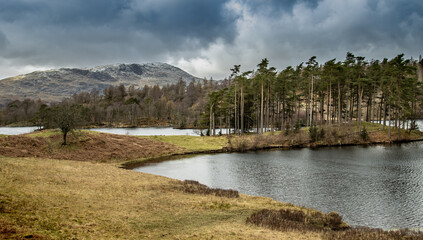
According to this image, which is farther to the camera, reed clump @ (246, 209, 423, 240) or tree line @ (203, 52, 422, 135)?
tree line @ (203, 52, 422, 135)

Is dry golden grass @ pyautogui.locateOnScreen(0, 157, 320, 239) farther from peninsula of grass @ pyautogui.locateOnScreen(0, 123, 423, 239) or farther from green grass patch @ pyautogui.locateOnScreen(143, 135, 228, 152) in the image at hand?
green grass patch @ pyautogui.locateOnScreen(143, 135, 228, 152)

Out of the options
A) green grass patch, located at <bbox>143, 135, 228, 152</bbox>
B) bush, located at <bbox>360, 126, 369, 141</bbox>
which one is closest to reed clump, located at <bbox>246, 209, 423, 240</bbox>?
green grass patch, located at <bbox>143, 135, 228, 152</bbox>

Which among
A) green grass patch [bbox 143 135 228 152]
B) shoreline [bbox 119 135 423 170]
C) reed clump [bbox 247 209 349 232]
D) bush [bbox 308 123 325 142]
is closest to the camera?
reed clump [bbox 247 209 349 232]

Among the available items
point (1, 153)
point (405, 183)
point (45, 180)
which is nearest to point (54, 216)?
point (45, 180)

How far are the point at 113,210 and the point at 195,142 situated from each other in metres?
47.2

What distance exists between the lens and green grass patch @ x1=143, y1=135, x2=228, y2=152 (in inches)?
2269

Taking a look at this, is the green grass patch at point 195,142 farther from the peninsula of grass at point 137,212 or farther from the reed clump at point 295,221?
the reed clump at point 295,221

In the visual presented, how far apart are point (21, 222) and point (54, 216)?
1723mm

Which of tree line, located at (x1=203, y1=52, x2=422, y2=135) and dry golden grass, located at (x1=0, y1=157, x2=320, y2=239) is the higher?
tree line, located at (x1=203, y1=52, x2=422, y2=135)

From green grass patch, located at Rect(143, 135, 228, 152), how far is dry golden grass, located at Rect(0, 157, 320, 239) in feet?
111

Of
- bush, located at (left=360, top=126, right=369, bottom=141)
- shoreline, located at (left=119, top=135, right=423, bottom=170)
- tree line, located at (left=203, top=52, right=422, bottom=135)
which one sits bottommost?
shoreline, located at (left=119, top=135, right=423, bottom=170)

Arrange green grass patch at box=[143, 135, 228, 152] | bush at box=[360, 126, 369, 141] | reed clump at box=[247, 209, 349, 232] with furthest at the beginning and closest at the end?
bush at box=[360, 126, 369, 141] → green grass patch at box=[143, 135, 228, 152] → reed clump at box=[247, 209, 349, 232]

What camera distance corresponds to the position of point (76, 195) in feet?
56.0

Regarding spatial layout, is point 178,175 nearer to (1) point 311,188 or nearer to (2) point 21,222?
(1) point 311,188
